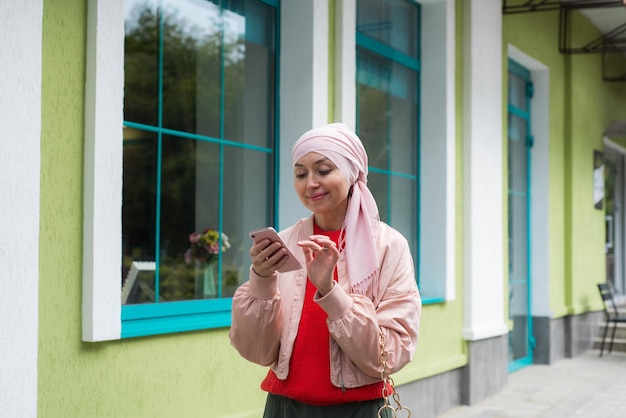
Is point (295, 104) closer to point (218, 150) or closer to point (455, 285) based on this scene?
point (218, 150)

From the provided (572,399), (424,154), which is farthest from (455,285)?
(572,399)

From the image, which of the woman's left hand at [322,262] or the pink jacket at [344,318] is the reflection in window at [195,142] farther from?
the woman's left hand at [322,262]

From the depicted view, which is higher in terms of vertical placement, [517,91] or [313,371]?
[517,91]

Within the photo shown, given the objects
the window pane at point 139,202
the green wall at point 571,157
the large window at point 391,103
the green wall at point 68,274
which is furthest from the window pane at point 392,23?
the green wall at point 68,274

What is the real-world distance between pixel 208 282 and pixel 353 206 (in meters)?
2.54

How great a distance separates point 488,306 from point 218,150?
364 centimetres

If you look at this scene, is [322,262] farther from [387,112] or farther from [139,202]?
[387,112]

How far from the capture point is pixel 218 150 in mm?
4965

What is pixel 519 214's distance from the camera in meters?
9.55

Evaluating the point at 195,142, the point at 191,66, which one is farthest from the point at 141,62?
the point at 195,142

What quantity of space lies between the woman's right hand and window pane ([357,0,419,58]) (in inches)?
162

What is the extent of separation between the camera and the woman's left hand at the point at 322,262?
226 centimetres

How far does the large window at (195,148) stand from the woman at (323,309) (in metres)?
1.90

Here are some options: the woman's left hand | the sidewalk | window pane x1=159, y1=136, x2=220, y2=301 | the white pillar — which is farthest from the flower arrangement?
the white pillar
